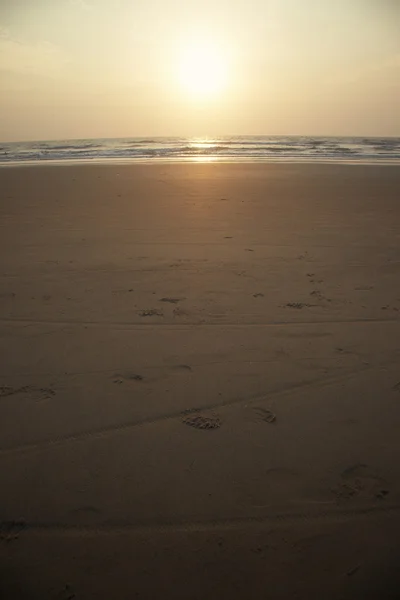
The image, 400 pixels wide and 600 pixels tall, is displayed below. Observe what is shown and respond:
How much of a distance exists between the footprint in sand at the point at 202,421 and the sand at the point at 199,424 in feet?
0.04

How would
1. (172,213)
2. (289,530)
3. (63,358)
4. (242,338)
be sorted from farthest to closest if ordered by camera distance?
(172,213) → (242,338) → (63,358) → (289,530)

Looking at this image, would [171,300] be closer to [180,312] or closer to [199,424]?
[180,312]

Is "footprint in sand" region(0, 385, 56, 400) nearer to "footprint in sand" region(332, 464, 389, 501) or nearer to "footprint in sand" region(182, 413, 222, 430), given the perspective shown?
"footprint in sand" region(182, 413, 222, 430)

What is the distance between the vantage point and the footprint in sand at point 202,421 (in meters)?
2.69

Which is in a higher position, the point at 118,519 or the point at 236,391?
the point at 236,391

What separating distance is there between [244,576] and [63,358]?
2.27m

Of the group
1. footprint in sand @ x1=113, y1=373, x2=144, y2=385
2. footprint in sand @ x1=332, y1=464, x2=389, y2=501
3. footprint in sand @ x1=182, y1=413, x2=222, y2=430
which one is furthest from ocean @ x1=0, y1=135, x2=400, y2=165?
footprint in sand @ x1=332, y1=464, x2=389, y2=501

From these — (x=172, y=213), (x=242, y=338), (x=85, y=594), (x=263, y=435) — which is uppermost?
(x=172, y=213)

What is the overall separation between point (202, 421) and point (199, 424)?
0.12 ft

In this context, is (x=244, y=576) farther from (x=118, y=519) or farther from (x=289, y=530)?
(x=118, y=519)

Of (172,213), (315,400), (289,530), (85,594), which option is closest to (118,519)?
(85,594)

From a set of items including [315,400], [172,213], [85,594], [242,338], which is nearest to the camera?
[85,594]

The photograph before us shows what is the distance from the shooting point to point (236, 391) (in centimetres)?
304

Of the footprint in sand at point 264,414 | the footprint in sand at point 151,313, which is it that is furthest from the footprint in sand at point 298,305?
the footprint in sand at point 264,414
